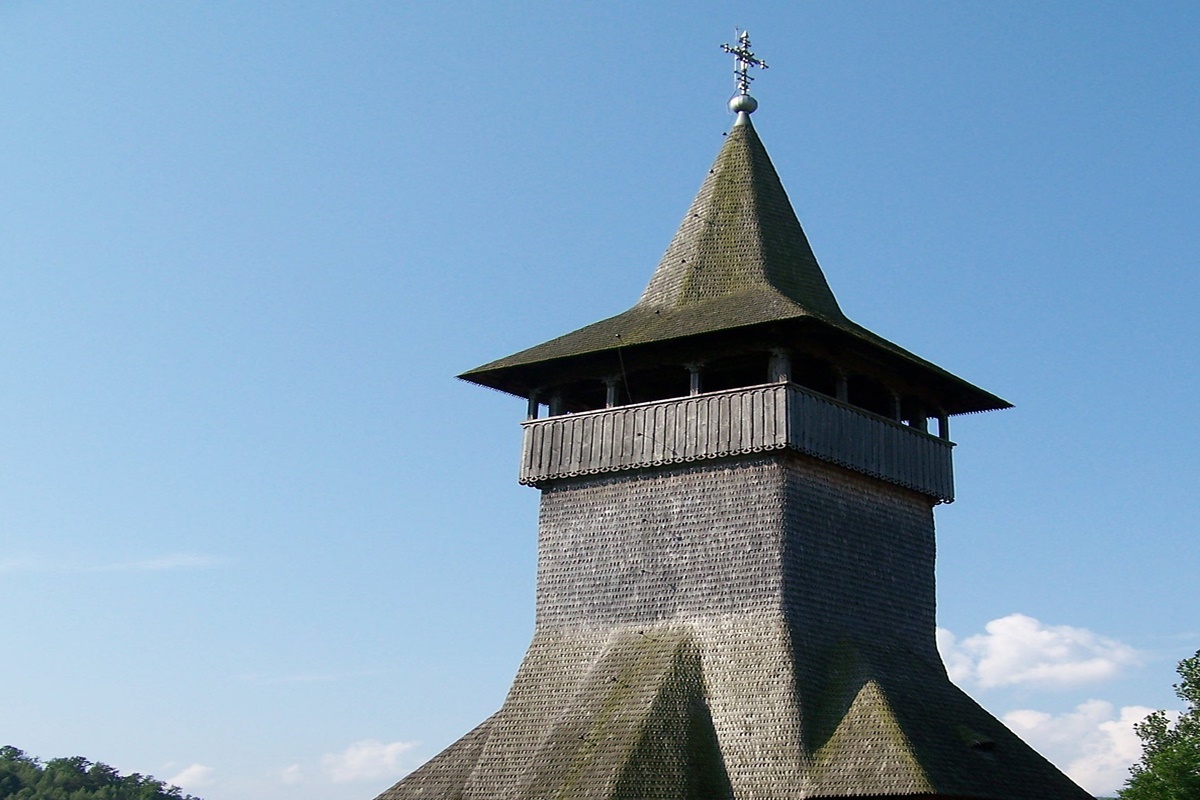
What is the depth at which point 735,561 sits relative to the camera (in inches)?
793

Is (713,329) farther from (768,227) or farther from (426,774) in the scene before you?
(426,774)

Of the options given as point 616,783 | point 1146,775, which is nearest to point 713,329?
point 616,783

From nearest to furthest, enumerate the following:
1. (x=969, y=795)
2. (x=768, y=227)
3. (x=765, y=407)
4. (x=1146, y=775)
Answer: (x=969, y=795) < (x=765, y=407) < (x=768, y=227) < (x=1146, y=775)

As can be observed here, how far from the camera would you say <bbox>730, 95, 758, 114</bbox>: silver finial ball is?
82.4 ft

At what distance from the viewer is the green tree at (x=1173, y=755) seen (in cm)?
3119

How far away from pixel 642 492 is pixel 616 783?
15.9 ft

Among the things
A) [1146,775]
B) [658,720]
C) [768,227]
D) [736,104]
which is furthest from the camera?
[1146,775]

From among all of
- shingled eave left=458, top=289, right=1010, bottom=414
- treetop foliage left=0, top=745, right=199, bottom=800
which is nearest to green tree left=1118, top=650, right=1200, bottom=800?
shingled eave left=458, top=289, right=1010, bottom=414

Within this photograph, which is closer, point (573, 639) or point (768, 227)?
point (573, 639)

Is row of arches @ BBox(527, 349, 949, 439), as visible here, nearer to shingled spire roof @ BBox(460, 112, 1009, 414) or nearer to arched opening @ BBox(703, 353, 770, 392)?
arched opening @ BBox(703, 353, 770, 392)

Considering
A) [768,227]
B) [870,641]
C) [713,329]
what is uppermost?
[768,227]

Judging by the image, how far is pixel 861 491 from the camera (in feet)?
70.3

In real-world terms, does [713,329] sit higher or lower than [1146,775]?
higher

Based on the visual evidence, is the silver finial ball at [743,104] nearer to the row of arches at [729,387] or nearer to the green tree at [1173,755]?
the row of arches at [729,387]
